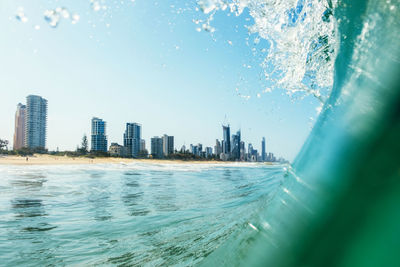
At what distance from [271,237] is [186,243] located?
5.99 feet

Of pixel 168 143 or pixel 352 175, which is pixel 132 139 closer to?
pixel 168 143

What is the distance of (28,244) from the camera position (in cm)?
264

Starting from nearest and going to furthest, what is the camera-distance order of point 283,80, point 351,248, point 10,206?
point 351,248, point 283,80, point 10,206

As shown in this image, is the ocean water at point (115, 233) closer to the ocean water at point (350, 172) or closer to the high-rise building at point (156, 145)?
the ocean water at point (350, 172)

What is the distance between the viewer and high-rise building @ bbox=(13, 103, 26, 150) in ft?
306

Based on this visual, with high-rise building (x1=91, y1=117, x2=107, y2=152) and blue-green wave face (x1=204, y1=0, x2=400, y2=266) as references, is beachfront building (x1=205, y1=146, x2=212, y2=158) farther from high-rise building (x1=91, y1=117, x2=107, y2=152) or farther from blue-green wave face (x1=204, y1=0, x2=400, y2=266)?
blue-green wave face (x1=204, y1=0, x2=400, y2=266)

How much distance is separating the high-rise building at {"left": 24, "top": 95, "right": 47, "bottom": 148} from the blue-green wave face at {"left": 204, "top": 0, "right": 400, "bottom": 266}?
4062 inches

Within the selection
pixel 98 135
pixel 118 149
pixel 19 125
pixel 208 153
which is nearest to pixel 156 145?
pixel 118 149

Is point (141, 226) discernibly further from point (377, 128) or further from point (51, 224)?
point (377, 128)

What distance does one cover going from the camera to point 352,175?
2.43 ft

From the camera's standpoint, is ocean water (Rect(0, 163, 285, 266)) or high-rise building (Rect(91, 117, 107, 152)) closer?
ocean water (Rect(0, 163, 285, 266))

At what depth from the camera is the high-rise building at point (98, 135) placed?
99.3 metres

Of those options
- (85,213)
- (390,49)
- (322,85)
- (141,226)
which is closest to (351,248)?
(390,49)

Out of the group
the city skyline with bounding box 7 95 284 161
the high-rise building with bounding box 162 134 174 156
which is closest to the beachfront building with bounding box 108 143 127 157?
the city skyline with bounding box 7 95 284 161
